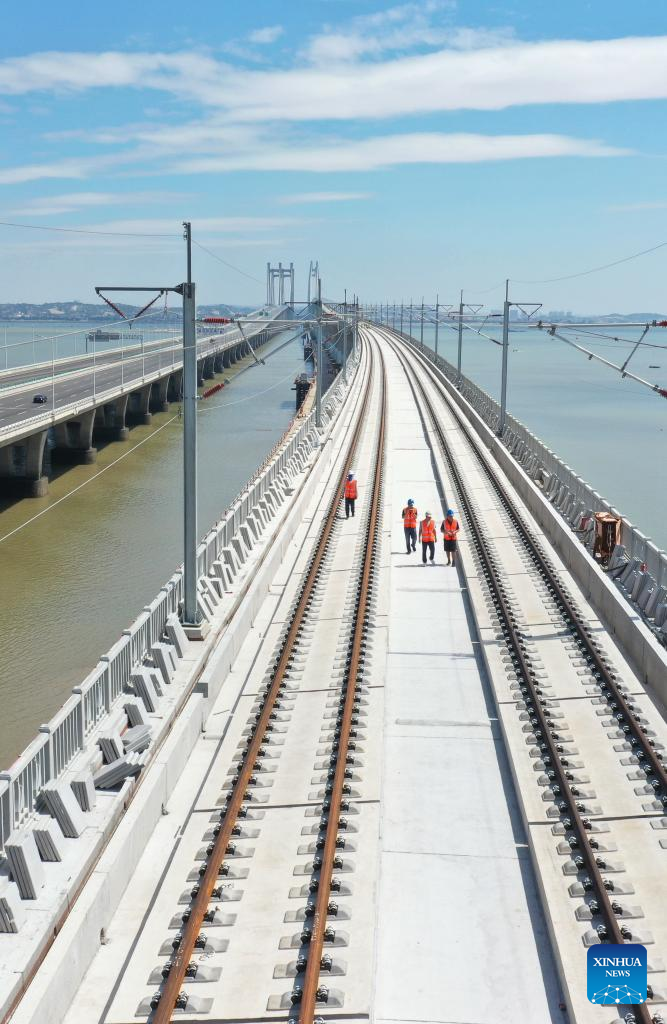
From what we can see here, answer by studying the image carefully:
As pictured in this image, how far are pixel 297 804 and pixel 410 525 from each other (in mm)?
12763

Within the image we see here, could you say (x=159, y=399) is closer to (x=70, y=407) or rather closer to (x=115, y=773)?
(x=70, y=407)

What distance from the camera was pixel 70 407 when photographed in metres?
46.3

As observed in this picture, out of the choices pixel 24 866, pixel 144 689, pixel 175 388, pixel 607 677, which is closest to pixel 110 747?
pixel 144 689

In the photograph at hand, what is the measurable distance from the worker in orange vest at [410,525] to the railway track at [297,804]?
1.93 metres

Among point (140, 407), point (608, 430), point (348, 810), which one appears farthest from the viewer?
point (608, 430)

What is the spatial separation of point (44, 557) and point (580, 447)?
4290cm

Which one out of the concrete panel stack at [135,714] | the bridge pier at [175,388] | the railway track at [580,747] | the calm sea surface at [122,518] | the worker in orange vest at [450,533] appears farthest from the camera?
the bridge pier at [175,388]

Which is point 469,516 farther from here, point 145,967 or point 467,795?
point 145,967

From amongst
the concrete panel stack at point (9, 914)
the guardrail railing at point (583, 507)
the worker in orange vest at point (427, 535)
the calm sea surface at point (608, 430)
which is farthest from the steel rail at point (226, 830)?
the calm sea surface at point (608, 430)

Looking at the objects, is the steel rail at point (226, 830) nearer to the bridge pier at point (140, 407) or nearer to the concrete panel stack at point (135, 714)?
the concrete panel stack at point (135, 714)

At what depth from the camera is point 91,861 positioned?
9867 mm

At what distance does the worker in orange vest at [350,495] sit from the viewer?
27.9 metres

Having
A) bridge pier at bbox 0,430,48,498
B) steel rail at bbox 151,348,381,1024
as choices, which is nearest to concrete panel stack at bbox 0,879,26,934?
steel rail at bbox 151,348,381,1024

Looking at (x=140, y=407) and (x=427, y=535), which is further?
(x=140, y=407)
